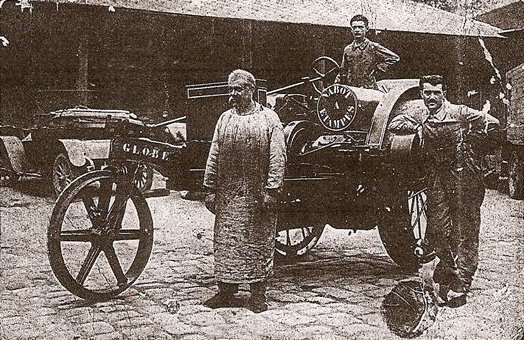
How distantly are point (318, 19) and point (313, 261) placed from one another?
2.14 metres

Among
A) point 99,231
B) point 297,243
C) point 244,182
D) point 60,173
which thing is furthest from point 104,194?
point 60,173

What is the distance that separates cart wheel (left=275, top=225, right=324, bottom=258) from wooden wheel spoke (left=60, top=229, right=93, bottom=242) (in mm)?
1849

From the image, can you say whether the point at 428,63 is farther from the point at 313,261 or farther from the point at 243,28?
the point at 243,28

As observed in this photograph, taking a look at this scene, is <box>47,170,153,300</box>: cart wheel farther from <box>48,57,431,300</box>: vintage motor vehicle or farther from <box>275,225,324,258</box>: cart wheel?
<box>275,225,324,258</box>: cart wheel

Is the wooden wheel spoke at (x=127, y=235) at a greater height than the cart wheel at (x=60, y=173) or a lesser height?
greater

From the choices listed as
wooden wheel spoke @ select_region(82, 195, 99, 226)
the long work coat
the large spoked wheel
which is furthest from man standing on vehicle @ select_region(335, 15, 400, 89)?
wooden wheel spoke @ select_region(82, 195, 99, 226)

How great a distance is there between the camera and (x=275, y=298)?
4504 mm

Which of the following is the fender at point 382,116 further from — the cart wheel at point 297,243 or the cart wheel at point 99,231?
the cart wheel at point 99,231

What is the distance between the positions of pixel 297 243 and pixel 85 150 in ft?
11.0

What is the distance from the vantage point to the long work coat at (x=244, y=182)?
407 cm

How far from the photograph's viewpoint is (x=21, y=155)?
888 cm

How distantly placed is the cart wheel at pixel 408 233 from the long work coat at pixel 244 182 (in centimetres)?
118

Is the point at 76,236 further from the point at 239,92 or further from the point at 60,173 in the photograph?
the point at 60,173

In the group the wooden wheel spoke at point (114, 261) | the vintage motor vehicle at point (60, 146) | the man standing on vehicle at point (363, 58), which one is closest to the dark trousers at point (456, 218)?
the man standing on vehicle at point (363, 58)
